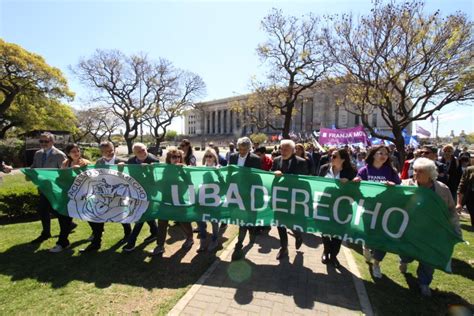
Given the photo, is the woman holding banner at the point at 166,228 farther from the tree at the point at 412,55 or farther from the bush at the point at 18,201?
the tree at the point at 412,55

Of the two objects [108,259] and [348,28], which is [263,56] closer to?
[348,28]

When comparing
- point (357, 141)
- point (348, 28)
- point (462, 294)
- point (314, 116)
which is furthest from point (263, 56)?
point (314, 116)

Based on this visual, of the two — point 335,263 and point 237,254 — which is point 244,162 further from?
point 335,263

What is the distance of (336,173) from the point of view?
453 centimetres

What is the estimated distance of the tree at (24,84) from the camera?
79.8ft

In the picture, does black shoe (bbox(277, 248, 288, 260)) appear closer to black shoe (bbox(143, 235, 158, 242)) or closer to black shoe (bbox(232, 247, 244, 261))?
black shoe (bbox(232, 247, 244, 261))

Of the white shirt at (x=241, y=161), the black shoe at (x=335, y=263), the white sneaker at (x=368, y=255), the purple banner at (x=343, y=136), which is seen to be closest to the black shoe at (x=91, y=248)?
the white shirt at (x=241, y=161)

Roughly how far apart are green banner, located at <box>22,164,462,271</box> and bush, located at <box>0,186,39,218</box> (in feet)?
6.91

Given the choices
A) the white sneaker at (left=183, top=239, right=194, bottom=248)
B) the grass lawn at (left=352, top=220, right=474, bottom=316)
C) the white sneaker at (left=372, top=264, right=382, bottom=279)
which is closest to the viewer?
the grass lawn at (left=352, top=220, right=474, bottom=316)

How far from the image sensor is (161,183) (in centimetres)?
488

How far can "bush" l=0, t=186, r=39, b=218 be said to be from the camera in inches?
259

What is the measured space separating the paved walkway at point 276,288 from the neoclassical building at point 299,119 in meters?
35.9

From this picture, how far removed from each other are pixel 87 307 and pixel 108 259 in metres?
1.35

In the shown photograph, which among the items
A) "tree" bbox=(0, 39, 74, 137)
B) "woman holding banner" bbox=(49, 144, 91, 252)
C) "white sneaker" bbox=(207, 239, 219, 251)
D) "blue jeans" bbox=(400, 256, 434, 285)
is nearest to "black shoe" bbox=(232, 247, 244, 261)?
"white sneaker" bbox=(207, 239, 219, 251)
